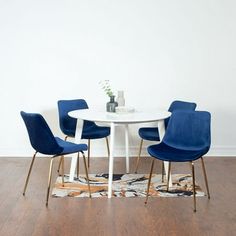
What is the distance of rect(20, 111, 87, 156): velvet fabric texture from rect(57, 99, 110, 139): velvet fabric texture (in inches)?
28.3

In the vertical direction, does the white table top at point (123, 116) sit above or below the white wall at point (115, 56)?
below

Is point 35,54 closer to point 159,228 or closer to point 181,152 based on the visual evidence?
point 181,152

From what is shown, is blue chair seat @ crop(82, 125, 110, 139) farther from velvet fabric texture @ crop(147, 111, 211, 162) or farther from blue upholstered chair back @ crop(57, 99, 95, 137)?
velvet fabric texture @ crop(147, 111, 211, 162)

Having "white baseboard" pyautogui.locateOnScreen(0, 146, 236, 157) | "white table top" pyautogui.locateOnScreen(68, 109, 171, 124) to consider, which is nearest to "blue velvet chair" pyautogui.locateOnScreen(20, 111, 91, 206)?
"white table top" pyautogui.locateOnScreen(68, 109, 171, 124)

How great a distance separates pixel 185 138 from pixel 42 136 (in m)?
1.27

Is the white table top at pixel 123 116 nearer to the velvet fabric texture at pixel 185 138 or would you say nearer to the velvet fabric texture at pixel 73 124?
the velvet fabric texture at pixel 185 138

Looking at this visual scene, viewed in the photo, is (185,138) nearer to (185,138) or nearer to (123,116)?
(185,138)

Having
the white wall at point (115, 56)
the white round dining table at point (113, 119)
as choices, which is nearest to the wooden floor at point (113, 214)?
the white round dining table at point (113, 119)

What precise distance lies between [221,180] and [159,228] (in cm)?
130

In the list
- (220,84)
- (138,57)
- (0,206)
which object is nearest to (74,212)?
(0,206)

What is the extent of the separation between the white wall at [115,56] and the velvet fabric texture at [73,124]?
444mm

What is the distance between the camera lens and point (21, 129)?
14.9 ft

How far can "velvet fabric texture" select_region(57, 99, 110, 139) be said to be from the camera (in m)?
3.79

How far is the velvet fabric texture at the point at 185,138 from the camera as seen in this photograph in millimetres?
2951
